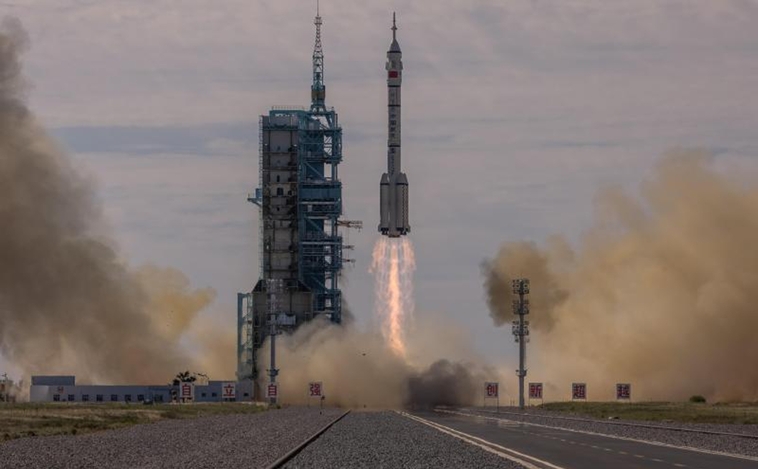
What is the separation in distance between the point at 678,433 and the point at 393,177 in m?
64.5

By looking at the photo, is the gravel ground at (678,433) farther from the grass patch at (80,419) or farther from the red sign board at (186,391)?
the red sign board at (186,391)

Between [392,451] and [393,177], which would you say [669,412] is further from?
[392,451]

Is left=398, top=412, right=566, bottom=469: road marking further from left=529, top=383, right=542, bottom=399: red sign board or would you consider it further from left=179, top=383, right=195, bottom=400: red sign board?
left=179, top=383, right=195, bottom=400: red sign board

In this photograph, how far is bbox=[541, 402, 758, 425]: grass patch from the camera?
101500 mm

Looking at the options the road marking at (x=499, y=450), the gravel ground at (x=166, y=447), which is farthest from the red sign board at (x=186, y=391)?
the road marking at (x=499, y=450)

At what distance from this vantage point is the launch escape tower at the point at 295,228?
561 feet

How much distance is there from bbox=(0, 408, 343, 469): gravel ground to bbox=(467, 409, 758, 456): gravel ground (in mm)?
16332

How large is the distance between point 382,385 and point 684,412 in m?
47.3

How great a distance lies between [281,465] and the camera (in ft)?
177

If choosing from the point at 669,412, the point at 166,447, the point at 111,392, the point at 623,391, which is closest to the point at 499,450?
the point at 166,447

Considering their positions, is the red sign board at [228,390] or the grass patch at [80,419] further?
the red sign board at [228,390]

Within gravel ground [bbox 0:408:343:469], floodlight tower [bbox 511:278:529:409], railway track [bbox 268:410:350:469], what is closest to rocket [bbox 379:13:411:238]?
floodlight tower [bbox 511:278:529:409]

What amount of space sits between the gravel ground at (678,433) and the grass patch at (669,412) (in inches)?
181

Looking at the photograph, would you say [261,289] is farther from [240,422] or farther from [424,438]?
[424,438]
